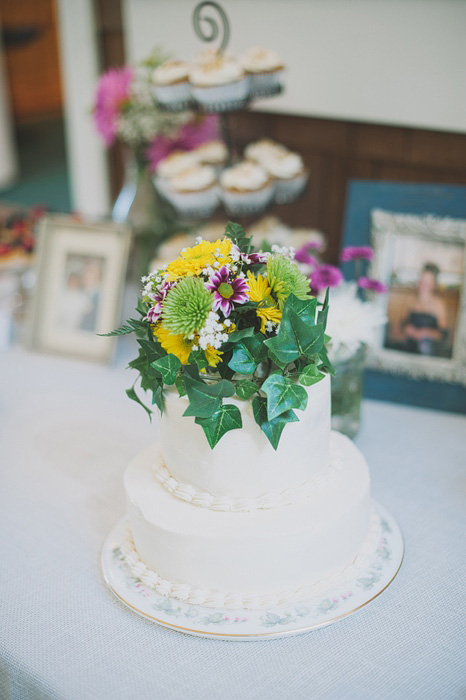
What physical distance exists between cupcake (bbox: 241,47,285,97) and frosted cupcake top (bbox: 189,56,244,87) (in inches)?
1.4

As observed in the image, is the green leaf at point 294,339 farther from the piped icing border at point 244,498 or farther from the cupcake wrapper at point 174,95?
the cupcake wrapper at point 174,95

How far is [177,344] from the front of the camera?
845 millimetres

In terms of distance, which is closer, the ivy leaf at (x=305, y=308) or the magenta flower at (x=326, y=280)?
the ivy leaf at (x=305, y=308)

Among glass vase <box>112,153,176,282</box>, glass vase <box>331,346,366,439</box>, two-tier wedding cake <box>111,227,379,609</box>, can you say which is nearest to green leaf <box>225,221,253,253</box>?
two-tier wedding cake <box>111,227,379,609</box>

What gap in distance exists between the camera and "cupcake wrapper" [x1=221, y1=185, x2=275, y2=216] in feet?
5.03

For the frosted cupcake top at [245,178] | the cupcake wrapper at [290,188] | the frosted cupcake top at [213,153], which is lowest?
the cupcake wrapper at [290,188]

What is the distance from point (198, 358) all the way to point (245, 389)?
70mm

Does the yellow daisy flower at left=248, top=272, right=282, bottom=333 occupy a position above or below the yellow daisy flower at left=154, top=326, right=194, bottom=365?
above

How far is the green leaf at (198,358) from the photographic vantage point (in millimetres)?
829

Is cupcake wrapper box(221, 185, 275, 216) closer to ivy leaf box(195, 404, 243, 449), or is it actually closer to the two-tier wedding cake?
the two-tier wedding cake

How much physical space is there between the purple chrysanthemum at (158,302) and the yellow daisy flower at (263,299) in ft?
0.33

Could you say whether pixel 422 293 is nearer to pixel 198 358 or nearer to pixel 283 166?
pixel 283 166

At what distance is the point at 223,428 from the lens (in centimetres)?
82

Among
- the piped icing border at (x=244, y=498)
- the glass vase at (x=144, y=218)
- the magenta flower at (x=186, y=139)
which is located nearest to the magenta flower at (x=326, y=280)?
the piped icing border at (x=244, y=498)
